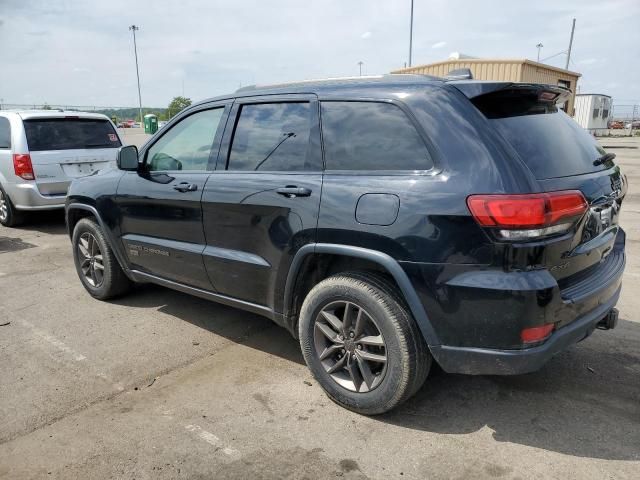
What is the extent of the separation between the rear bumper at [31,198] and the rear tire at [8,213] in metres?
0.34

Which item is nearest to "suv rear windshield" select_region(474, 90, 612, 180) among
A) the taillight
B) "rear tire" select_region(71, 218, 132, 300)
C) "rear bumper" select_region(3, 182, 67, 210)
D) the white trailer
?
"rear tire" select_region(71, 218, 132, 300)

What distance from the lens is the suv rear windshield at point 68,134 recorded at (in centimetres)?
761

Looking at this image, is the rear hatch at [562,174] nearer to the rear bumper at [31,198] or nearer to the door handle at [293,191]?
the door handle at [293,191]

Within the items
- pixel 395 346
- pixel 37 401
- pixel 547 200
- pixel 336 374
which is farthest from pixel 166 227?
pixel 547 200

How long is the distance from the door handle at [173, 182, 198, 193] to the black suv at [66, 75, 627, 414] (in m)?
0.02

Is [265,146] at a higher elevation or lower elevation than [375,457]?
higher

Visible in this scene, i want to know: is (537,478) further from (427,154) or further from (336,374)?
(427,154)

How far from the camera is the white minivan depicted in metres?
7.52

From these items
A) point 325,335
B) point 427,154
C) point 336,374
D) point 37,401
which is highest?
point 427,154

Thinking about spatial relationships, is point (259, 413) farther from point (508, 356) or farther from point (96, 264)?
point (96, 264)

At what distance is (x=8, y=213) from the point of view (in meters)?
8.17

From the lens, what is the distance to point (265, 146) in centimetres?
332

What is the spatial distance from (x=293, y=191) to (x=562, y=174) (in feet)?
4.76

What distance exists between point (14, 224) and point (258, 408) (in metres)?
7.17
